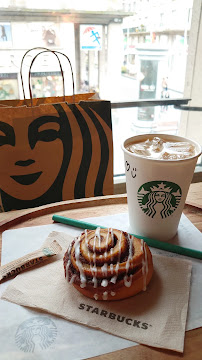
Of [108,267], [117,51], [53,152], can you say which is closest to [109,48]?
[117,51]

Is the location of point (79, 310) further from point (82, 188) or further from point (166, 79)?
point (166, 79)

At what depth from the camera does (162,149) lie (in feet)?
2.37

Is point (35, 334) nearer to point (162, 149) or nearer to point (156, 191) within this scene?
point (156, 191)

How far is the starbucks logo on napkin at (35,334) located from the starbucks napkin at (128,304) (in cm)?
2

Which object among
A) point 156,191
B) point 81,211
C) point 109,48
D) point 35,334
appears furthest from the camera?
point 109,48

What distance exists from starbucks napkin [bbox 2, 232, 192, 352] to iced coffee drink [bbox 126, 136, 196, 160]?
0.24 m

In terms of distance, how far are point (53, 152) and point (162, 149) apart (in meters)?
0.45

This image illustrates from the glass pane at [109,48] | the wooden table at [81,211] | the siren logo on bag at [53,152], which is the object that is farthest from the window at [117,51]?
the wooden table at [81,211]

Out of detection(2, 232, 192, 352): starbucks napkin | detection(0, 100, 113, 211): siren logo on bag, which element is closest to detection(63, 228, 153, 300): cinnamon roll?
detection(2, 232, 192, 352): starbucks napkin

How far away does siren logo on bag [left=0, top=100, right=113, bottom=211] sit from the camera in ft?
3.25

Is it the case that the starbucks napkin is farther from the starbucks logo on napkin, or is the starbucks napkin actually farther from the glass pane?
the glass pane

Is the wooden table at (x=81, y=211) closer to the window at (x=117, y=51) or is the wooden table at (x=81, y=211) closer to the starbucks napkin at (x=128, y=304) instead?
the starbucks napkin at (x=128, y=304)

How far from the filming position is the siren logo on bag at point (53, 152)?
989 millimetres

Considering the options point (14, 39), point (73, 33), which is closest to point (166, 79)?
point (73, 33)
